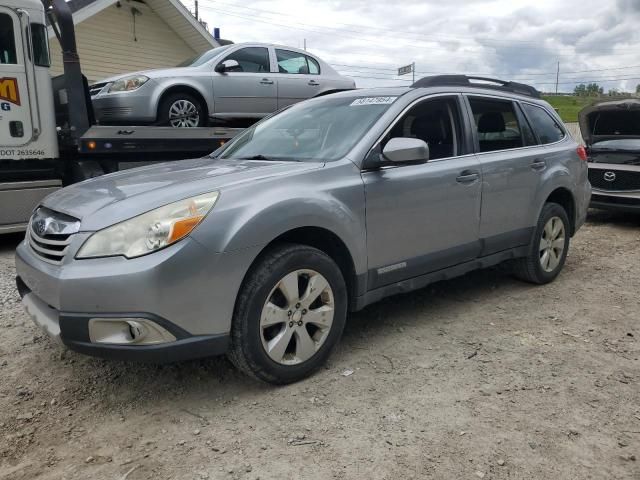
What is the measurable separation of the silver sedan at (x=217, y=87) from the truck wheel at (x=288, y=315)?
4.98 metres

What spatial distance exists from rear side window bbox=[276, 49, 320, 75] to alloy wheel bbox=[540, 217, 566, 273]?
516cm

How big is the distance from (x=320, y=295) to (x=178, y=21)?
1383 centimetres

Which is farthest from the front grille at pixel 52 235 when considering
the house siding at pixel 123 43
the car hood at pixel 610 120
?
the house siding at pixel 123 43

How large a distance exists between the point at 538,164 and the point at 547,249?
0.79 metres

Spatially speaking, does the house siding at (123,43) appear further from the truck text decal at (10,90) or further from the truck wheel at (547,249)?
the truck wheel at (547,249)

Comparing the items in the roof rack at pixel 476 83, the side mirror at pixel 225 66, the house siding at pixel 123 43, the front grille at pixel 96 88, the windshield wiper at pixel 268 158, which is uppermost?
the house siding at pixel 123 43

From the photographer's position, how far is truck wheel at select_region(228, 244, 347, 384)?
288 cm

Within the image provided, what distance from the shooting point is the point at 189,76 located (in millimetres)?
7562

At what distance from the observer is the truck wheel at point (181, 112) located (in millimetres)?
7443

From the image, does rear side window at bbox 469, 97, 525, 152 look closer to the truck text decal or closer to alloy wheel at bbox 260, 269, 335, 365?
alloy wheel at bbox 260, 269, 335, 365

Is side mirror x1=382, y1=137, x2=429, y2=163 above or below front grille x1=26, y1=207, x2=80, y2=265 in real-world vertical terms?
above

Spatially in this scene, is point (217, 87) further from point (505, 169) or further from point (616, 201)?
point (616, 201)

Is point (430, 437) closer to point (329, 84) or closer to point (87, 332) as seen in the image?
point (87, 332)

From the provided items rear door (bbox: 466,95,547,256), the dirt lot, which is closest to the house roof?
the dirt lot
